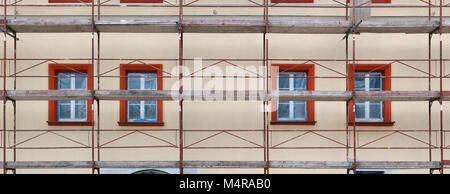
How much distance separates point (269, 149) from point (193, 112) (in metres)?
1.98

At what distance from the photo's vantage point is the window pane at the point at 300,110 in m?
11.6

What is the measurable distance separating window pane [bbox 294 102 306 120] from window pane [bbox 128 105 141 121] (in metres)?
3.76

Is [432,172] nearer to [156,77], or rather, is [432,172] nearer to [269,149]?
[269,149]

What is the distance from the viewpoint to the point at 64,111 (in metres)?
11.6

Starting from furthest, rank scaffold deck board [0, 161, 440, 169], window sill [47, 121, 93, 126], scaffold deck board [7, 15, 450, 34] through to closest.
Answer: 1. window sill [47, 121, 93, 126]
2. scaffold deck board [7, 15, 450, 34]
3. scaffold deck board [0, 161, 440, 169]

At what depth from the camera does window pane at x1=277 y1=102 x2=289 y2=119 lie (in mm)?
11602

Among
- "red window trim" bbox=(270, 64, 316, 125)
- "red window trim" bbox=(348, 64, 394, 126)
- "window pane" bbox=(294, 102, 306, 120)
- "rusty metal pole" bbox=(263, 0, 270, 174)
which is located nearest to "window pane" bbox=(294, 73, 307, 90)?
"red window trim" bbox=(270, 64, 316, 125)

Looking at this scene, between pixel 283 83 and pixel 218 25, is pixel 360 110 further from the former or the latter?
pixel 218 25

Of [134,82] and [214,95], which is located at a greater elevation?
[134,82]

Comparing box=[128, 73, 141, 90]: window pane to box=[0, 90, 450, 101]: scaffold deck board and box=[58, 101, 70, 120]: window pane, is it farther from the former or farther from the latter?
box=[58, 101, 70, 120]: window pane

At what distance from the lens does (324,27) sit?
1062cm

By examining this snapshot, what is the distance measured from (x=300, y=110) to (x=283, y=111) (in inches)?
16.1

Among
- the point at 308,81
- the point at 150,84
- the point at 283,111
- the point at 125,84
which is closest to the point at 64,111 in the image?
the point at 125,84

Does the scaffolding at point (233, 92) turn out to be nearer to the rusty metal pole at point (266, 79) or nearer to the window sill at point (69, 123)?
the rusty metal pole at point (266, 79)
